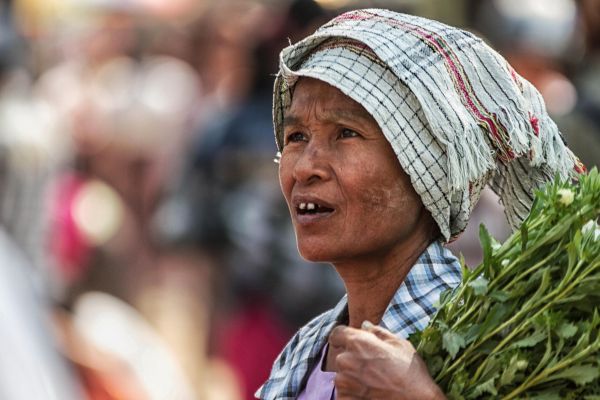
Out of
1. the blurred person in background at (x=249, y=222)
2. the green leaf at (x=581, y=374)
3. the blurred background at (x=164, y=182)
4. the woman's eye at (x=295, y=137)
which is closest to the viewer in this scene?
the green leaf at (x=581, y=374)

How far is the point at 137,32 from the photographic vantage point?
39.2 ft

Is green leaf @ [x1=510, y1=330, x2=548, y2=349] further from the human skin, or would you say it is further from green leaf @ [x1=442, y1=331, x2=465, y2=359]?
the human skin

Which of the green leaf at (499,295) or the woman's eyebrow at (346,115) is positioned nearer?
the green leaf at (499,295)

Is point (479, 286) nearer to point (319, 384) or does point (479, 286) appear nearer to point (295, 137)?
point (319, 384)

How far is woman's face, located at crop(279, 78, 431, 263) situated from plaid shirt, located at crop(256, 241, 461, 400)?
10 cm

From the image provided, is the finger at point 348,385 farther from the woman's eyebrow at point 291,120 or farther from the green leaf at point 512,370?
the woman's eyebrow at point 291,120

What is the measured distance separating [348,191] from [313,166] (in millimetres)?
105

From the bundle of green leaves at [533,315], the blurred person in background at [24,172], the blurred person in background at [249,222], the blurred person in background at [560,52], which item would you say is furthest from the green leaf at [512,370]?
the blurred person in background at [249,222]

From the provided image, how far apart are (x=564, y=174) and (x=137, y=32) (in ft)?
27.7

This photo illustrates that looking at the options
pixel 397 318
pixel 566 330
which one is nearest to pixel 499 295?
pixel 566 330

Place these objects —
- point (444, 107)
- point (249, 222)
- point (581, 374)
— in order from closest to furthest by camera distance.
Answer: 1. point (581, 374)
2. point (444, 107)
3. point (249, 222)

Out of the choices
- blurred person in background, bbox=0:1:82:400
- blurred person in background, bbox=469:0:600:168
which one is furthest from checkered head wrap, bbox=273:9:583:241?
blurred person in background, bbox=469:0:600:168

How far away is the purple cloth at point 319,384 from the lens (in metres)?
3.74

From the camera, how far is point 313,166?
369 centimetres
